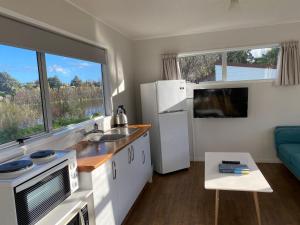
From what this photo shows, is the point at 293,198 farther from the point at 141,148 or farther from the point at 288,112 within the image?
the point at 141,148

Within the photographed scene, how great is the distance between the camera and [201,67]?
433cm

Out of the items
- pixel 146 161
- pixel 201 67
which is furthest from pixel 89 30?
pixel 201 67

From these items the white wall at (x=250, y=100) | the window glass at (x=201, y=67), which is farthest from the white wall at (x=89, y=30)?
the window glass at (x=201, y=67)

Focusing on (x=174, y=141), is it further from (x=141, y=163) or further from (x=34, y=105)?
(x=34, y=105)

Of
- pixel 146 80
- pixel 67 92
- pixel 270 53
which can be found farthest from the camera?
pixel 146 80

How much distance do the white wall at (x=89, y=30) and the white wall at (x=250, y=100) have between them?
0.41m

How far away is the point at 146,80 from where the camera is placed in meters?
4.54

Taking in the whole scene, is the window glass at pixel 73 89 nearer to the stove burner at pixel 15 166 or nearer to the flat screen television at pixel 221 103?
the stove burner at pixel 15 166

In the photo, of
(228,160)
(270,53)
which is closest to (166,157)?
(228,160)

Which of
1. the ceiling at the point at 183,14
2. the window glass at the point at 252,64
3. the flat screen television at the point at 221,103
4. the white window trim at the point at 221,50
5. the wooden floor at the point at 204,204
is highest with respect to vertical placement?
the ceiling at the point at 183,14

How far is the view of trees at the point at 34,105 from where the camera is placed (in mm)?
1865

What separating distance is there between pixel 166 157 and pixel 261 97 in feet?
6.38

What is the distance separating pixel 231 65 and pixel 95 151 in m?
3.03

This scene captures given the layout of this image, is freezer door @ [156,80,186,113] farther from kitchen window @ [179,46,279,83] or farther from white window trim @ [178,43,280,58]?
white window trim @ [178,43,280,58]
